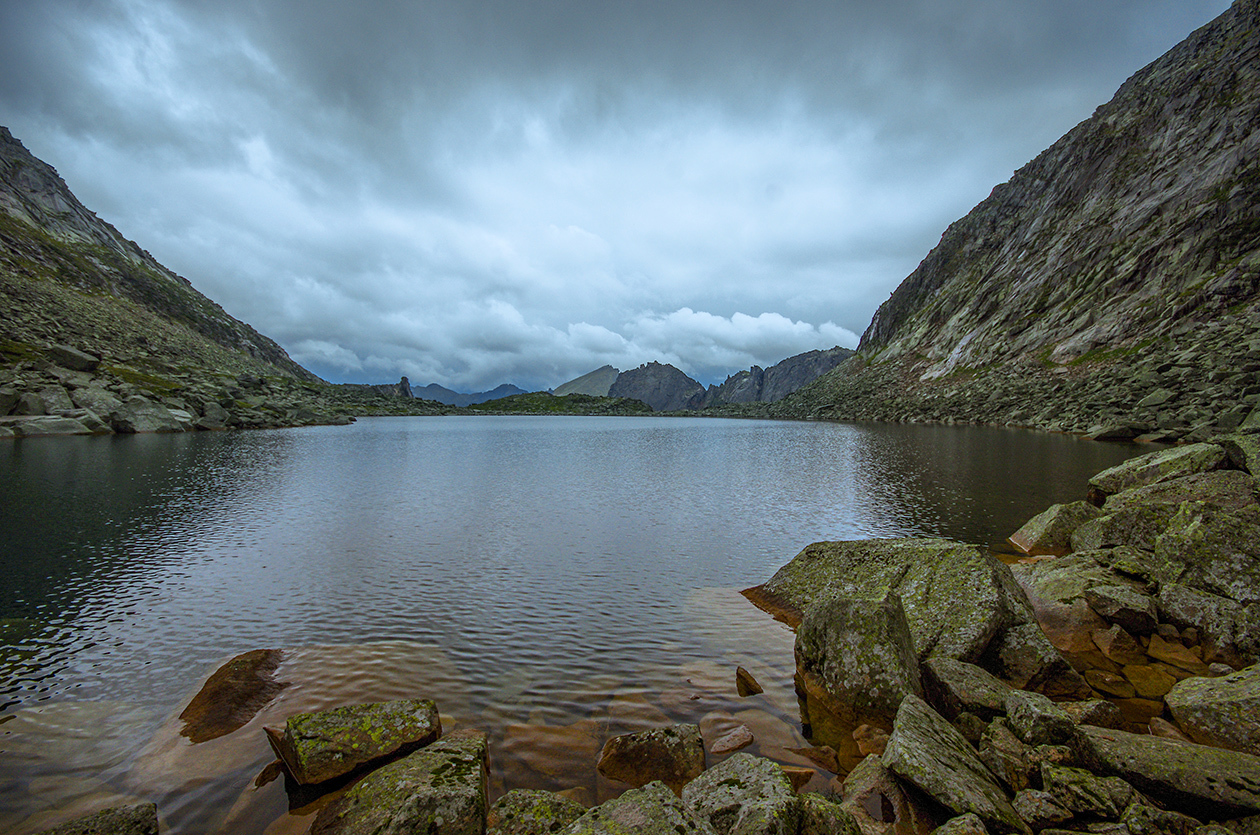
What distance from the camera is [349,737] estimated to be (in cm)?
940

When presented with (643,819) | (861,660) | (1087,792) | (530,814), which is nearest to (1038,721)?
(1087,792)

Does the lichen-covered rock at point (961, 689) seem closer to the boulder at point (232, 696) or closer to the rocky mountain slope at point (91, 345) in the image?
the boulder at point (232, 696)

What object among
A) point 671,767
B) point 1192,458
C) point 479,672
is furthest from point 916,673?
point 1192,458

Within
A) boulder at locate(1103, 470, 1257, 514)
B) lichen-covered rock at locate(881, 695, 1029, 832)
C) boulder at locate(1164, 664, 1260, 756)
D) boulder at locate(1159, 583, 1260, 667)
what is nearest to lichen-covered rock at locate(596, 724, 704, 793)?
lichen-covered rock at locate(881, 695, 1029, 832)

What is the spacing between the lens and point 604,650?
15219 mm

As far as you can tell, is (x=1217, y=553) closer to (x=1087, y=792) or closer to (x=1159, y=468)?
(x=1087, y=792)

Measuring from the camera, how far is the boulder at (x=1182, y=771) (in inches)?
275

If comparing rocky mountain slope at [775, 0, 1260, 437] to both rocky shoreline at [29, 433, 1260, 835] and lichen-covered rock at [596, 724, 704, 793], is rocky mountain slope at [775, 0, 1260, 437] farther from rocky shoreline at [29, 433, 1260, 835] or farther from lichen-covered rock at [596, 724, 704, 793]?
lichen-covered rock at [596, 724, 704, 793]

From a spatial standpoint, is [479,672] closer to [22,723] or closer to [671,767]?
[671,767]

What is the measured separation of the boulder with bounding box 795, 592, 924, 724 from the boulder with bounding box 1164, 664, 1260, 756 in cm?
480

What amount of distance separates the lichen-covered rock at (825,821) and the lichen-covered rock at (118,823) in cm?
952

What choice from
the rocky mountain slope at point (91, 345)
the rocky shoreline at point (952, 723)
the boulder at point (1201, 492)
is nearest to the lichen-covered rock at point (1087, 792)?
the rocky shoreline at point (952, 723)

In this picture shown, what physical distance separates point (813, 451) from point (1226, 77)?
14047cm

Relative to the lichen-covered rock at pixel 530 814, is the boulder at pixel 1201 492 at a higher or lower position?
higher
